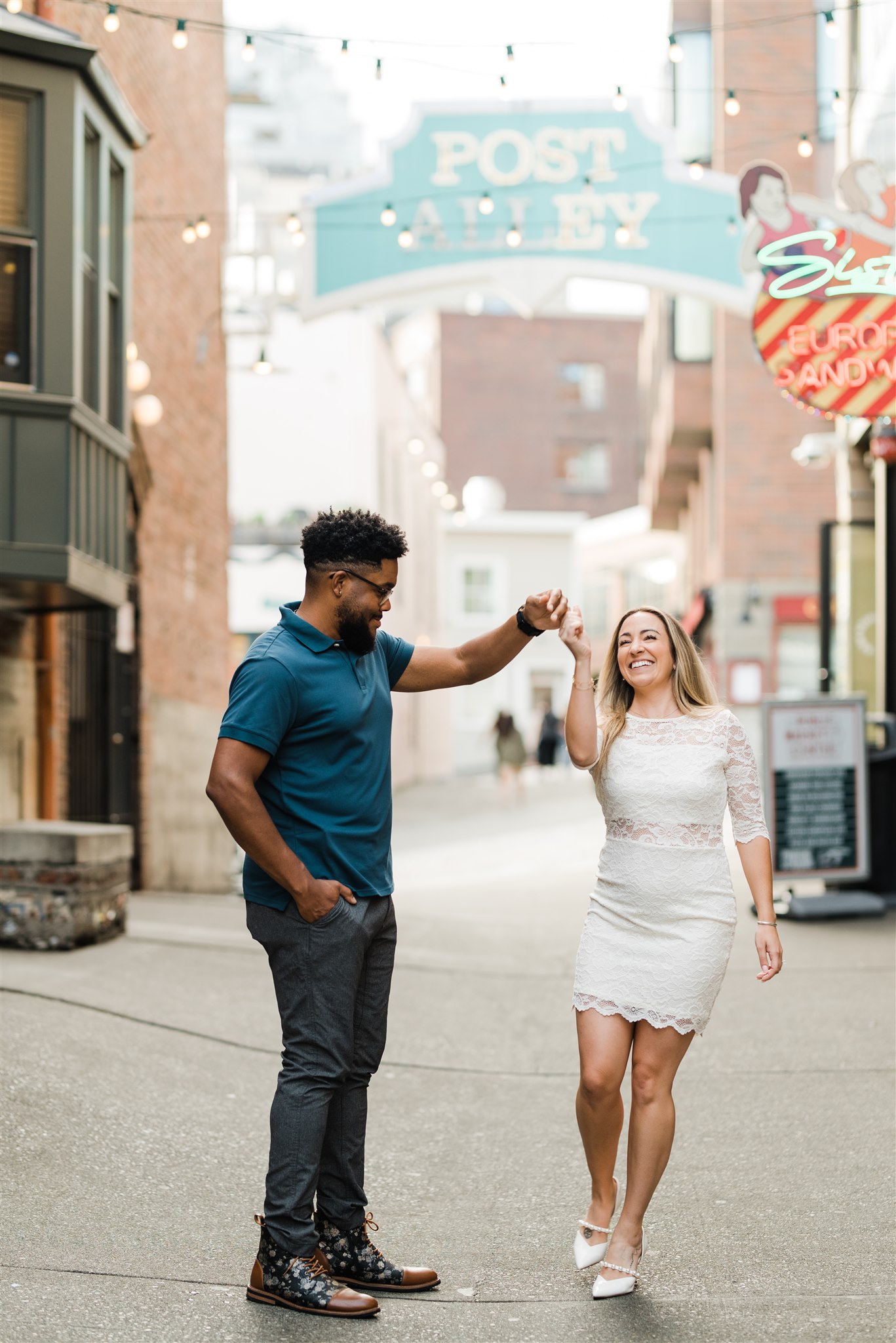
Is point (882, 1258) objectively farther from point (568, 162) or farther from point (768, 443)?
point (768, 443)

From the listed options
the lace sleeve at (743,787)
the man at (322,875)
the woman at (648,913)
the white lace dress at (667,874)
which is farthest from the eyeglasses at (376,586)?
the lace sleeve at (743,787)

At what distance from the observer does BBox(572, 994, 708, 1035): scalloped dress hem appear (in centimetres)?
427

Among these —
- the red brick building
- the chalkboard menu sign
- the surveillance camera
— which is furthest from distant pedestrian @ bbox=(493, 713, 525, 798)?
the chalkboard menu sign

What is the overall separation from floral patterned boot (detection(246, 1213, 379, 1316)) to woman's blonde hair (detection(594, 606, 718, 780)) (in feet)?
4.82

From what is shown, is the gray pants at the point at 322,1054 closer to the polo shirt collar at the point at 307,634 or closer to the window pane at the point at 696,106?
the polo shirt collar at the point at 307,634

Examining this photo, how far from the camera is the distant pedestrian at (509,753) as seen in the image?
27.2 m

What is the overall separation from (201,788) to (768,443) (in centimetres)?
1232

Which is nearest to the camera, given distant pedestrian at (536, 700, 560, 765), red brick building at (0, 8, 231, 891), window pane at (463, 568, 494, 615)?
red brick building at (0, 8, 231, 891)

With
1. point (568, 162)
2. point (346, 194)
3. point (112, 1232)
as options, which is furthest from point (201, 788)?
point (112, 1232)

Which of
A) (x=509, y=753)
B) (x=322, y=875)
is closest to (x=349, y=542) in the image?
(x=322, y=875)

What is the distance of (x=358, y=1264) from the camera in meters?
4.20

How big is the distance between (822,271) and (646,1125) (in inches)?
222

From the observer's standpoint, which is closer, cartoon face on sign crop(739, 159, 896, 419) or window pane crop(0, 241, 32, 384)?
cartoon face on sign crop(739, 159, 896, 419)

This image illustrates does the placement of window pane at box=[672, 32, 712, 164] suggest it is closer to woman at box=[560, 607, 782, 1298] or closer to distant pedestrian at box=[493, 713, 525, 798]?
distant pedestrian at box=[493, 713, 525, 798]
